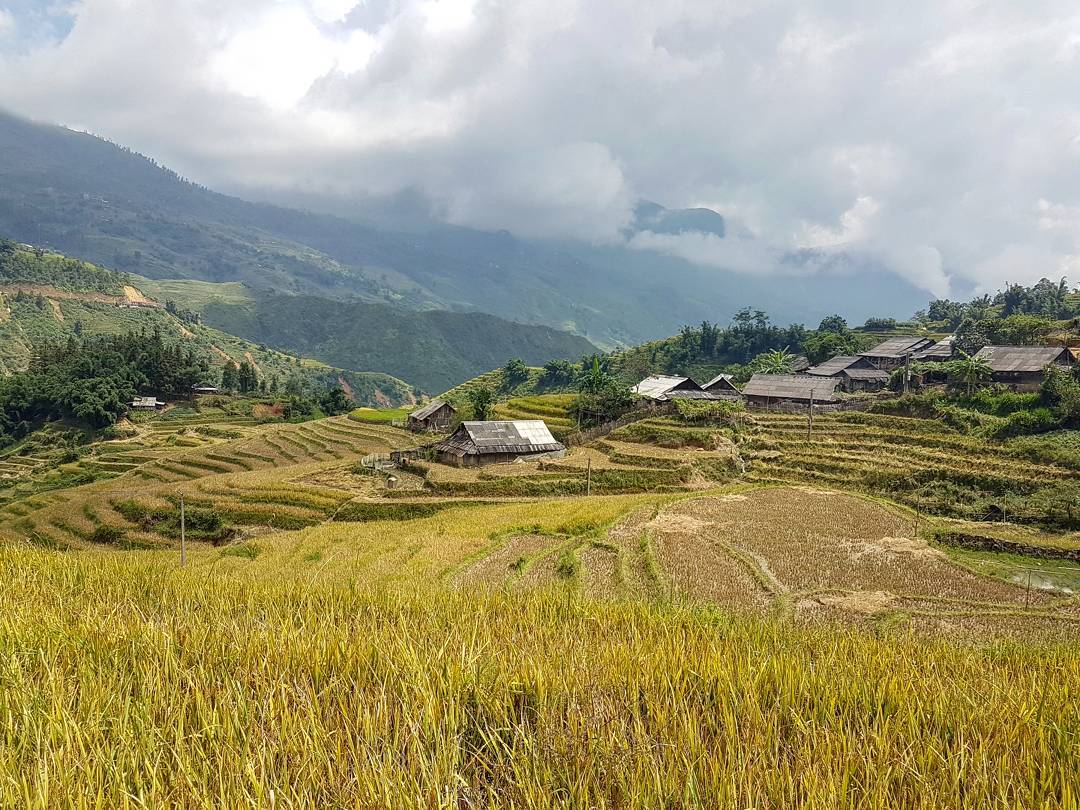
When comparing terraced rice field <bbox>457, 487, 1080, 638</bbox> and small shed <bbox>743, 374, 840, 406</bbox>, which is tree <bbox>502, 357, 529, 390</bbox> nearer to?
small shed <bbox>743, 374, 840, 406</bbox>

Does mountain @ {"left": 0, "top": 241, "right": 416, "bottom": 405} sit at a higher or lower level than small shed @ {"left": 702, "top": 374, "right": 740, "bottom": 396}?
higher

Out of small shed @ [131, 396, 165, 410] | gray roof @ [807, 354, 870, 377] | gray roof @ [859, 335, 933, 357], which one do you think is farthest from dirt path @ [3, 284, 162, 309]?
gray roof @ [859, 335, 933, 357]

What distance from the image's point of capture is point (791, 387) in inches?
2096

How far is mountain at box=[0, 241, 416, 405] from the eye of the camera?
364 ft

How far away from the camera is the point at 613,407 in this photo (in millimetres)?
51281

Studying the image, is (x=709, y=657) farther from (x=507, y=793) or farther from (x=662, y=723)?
(x=507, y=793)

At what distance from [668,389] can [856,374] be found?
22.1 meters

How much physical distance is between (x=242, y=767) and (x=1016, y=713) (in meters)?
3.70

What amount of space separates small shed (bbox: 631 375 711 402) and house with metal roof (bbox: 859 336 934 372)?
838 inches

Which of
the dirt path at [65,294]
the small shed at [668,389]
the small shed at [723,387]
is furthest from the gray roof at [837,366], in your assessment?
the dirt path at [65,294]

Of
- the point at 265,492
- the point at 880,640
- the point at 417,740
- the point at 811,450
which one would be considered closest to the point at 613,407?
the point at 811,450

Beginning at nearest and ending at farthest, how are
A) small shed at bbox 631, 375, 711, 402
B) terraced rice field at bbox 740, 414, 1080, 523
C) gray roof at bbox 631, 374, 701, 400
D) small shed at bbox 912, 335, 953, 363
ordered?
terraced rice field at bbox 740, 414, 1080, 523 → small shed at bbox 631, 375, 711, 402 → gray roof at bbox 631, 374, 701, 400 → small shed at bbox 912, 335, 953, 363

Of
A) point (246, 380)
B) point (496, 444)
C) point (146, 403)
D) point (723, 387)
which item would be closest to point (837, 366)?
point (723, 387)

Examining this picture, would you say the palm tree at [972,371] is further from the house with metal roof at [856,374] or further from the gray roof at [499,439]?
the gray roof at [499,439]
